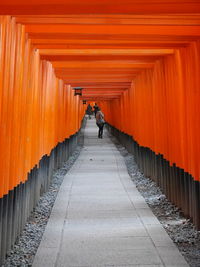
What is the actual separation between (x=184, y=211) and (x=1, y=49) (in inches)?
146

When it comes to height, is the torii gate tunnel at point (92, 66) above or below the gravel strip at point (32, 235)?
above

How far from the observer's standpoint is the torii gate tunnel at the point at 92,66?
332 centimetres

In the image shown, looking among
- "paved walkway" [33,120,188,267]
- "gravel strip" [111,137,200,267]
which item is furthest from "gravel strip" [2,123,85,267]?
"gravel strip" [111,137,200,267]

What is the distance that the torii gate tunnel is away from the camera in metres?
3.32

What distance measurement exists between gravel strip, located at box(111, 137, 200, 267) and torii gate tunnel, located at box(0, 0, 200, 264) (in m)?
0.17

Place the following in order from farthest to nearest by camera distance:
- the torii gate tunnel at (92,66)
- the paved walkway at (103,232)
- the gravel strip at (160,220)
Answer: the gravel strip at (160,220)
the paved walkway at (103,232)
the torii gate tunnel at (92,66)

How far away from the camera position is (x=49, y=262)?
3494mm

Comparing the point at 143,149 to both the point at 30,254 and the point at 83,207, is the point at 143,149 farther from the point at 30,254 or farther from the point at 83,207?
the point at 30,254

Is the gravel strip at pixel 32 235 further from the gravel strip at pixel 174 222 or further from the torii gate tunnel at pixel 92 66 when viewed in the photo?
the gravel strip at pixel 174 222

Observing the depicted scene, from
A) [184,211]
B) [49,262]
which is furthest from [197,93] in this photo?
[49,262]

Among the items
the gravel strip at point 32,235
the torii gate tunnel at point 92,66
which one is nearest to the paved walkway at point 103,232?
the gravel strip at point 32,235

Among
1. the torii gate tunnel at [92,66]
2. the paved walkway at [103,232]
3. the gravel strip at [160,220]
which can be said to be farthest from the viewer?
the gravel strip at [160,220]

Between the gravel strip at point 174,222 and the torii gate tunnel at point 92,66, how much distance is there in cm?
17

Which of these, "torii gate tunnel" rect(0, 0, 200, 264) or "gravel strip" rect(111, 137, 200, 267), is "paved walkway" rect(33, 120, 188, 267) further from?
"torii gate tunnel" rect(0, 0, 200, 264)
